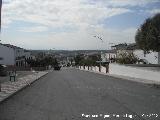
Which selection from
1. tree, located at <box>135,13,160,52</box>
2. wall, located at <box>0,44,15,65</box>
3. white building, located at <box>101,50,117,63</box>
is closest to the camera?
tree, located at <box>135,13,160,52</box>

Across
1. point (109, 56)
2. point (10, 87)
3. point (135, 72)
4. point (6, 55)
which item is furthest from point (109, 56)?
point (10, 87)

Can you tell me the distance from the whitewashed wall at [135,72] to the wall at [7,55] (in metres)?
55.5

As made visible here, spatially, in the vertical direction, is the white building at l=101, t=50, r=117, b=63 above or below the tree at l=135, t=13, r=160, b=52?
below

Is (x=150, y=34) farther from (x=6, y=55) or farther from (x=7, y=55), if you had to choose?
(x=7, y=55)

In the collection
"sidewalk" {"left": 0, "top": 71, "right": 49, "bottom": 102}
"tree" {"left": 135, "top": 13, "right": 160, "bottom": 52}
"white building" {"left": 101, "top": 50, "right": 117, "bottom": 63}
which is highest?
"tree" {"left": 135, "top": 13, "right": 160, "bottom": 52}

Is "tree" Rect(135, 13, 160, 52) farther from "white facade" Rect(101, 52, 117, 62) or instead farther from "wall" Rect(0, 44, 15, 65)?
"white facade" Rect(101, 52, 117, 62)

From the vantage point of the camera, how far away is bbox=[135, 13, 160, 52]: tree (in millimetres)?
54806

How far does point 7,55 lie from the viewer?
12644 cm

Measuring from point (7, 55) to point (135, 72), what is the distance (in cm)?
8092

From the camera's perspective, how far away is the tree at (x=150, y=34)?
5481cm

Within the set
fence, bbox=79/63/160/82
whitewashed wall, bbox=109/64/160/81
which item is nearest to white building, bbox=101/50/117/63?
fence, bbox=79/63/160/82

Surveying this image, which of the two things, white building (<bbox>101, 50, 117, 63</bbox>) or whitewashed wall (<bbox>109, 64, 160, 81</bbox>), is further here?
white building (<bbox>101, 50, 117, 63</bbox>)

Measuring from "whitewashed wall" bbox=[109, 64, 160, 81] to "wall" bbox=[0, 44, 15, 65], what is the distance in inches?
2185

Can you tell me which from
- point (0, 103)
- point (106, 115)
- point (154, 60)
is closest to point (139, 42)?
point (154, 60)
